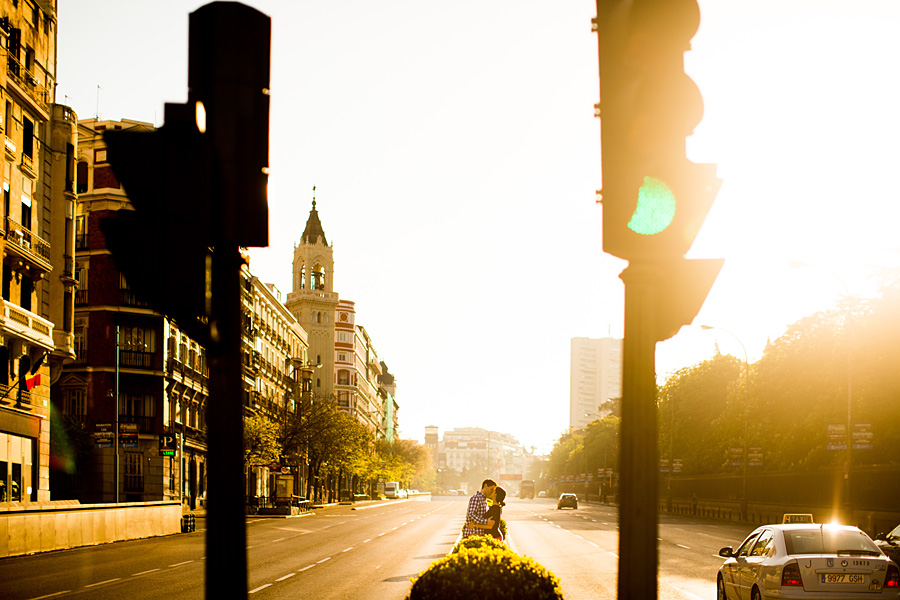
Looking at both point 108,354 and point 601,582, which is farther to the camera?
point 108,354

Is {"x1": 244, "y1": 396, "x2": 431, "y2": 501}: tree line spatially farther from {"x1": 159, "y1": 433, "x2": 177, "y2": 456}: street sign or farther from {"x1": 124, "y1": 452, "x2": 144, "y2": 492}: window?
{"x1": 124, "y1": 452, "x2": 144, "y2": 492}: window

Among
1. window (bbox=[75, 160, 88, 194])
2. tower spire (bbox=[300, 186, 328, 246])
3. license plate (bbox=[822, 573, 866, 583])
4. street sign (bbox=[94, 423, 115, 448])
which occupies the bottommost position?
street sign (bbox=[94, 423, 115, 448])

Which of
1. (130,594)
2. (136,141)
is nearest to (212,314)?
(136,141)

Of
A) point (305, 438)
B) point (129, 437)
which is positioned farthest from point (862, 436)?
point (305, 438)

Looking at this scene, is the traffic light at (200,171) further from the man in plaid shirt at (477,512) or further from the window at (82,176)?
the window at (82,176)

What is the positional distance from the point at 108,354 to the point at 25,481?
75.3 ft

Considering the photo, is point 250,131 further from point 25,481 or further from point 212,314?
point 25,481

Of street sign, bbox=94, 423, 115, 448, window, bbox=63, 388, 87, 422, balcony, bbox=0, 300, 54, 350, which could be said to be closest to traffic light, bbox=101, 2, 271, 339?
balcony, bbox=0, 300, 54, 350

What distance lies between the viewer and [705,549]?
34469 mm

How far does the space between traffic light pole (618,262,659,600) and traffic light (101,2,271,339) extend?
142 cm

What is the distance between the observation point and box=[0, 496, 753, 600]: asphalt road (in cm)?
2028

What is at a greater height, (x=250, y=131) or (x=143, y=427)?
(x=250, y=131)

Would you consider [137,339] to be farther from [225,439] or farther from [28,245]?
[225,439]

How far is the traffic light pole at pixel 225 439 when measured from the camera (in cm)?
380
